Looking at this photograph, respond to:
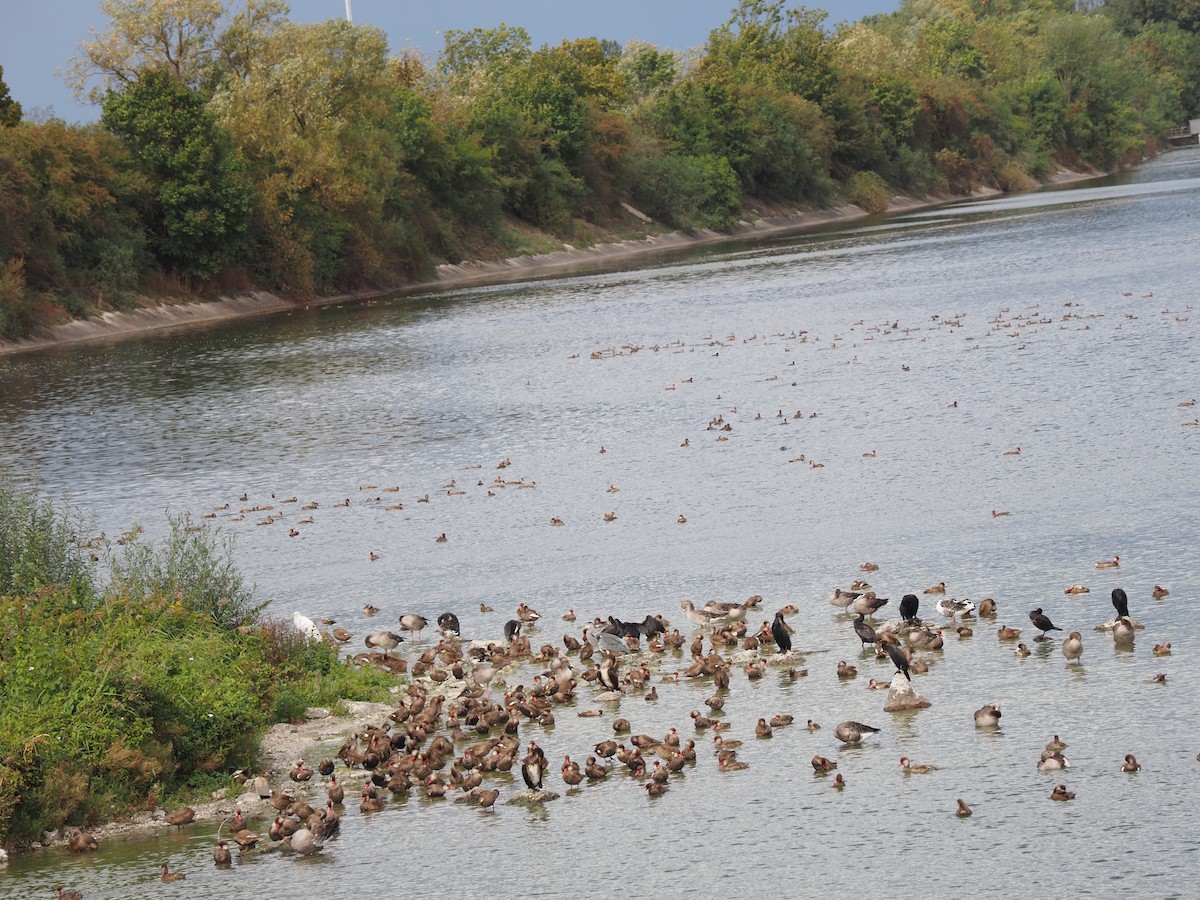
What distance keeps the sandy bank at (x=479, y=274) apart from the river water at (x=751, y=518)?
33.5 feet

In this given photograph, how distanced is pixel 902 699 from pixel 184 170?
75.5 m

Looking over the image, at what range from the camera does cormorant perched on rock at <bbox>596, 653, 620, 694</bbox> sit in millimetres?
19156

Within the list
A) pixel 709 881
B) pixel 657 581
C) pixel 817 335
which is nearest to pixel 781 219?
pixel 817 335

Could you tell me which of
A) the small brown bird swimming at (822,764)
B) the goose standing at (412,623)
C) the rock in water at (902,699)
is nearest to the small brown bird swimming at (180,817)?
the goose standing at (412,623)

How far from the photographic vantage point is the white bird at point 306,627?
2172 centimetres

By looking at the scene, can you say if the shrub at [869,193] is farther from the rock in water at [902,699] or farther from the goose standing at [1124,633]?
the rock in water at [902,699]

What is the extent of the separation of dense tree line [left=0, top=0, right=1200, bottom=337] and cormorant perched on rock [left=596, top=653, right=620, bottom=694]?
61426mm

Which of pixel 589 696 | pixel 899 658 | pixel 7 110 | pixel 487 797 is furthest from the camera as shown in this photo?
pixel 7 110

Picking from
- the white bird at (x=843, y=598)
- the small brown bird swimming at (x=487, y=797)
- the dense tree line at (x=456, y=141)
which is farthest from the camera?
the dense tree line at (x=456, y=141)

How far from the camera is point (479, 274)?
357 feet

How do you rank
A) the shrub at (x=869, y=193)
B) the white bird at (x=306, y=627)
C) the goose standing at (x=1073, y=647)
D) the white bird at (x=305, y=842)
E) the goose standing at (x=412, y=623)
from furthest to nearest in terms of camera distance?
the shrub at (x=869, y=193) → the goose standing at (x=412, y=623) → the white bird at (x=306, y=627) → the goose standing at (x=1073, y=647) → the white bird at (x=305, y=842)

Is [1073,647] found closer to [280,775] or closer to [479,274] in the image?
[280,775]

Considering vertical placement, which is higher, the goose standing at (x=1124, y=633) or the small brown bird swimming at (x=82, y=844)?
the goose standing at (x=1124, y=633)

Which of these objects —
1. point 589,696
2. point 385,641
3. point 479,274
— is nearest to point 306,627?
point 385,641
